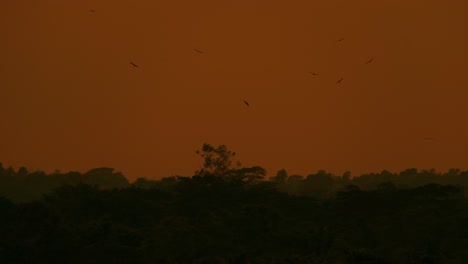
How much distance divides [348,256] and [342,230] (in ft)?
28.3

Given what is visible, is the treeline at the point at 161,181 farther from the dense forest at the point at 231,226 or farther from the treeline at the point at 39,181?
the dense forest at the point at 231,226

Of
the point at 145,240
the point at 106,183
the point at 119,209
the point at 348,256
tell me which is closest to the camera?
the point at 348,256

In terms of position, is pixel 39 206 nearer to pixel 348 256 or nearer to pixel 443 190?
pixel 348 256

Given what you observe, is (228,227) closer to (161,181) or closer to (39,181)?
(161,181)

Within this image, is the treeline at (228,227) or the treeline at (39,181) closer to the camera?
the treeline at (228,227)

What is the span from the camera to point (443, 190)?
32062mm

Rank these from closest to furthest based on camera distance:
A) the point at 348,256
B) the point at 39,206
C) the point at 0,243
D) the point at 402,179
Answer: the point at 348,256
the point at 0,243
the point at 39,206
the point at 402,179

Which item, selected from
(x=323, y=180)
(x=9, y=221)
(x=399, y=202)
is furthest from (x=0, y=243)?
(x=323, y=180)

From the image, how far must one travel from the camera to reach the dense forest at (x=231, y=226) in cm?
2603

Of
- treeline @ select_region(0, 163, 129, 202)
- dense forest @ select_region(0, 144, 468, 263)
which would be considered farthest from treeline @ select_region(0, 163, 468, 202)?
dense forest @ select_region(0, 144, 468, 263)

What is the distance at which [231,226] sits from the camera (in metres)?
30.9

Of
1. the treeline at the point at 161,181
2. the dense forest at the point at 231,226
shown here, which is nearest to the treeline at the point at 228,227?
the dense forest at the point at 231,226

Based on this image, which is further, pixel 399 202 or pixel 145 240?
pixel 399 202

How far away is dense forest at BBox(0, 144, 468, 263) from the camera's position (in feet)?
85.4
